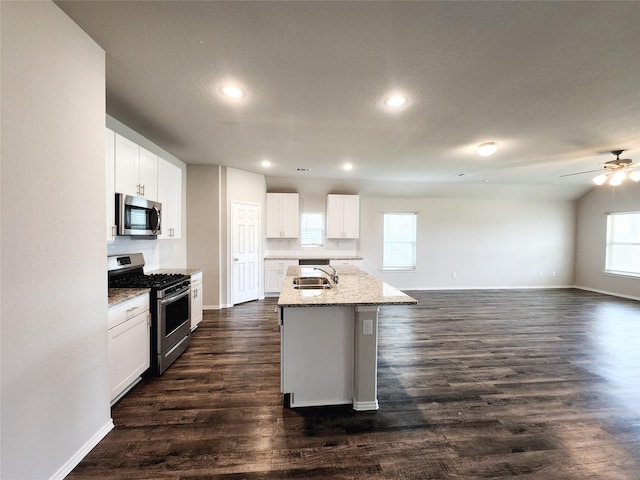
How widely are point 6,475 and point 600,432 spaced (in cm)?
358

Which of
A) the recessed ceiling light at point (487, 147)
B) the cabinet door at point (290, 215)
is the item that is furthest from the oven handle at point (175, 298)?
the recessed ceiling light at point (487, 147)

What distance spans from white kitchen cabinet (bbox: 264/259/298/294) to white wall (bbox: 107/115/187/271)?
70.5 inches

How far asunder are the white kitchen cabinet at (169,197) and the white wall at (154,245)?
0.33 m

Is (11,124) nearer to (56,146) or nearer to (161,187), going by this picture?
(56,146)

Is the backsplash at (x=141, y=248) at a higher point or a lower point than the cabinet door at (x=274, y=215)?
lower

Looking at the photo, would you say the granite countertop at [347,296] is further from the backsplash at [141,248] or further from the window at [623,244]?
the window at [623,244]

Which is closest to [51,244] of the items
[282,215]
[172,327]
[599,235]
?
[172,327]

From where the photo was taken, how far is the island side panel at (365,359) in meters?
2.14

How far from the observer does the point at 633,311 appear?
506 cm

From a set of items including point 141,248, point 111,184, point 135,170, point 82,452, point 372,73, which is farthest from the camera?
point 141,248

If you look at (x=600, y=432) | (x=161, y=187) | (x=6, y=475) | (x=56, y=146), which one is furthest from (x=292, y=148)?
(x=600, y=432)

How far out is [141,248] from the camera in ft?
11.6

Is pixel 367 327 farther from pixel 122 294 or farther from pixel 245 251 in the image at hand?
pixel 245 251

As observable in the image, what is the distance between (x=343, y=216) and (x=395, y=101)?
4.00 metres
